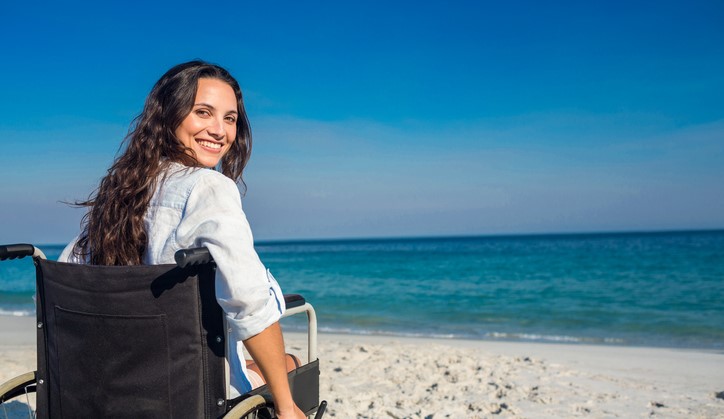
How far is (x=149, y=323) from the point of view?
1.37 metres

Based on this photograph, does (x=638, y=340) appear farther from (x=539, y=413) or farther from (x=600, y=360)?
(x=539, y=413)

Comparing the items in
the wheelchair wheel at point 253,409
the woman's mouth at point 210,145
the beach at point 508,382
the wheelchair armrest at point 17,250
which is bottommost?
the beach at point 508,382

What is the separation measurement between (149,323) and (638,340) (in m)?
7.56

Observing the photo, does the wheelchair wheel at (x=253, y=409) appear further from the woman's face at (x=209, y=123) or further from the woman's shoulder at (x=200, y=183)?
the woman's face at (x=209, y=123)

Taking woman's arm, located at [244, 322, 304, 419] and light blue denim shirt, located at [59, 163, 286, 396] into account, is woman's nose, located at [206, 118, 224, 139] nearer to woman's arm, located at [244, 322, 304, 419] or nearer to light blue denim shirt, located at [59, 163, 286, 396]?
light blue denim shirt, located at [59, 163, 286, 396]

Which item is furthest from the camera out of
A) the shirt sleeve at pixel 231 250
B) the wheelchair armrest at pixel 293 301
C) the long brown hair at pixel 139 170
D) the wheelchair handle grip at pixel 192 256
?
the wheelchair armrest at pixel 293 301

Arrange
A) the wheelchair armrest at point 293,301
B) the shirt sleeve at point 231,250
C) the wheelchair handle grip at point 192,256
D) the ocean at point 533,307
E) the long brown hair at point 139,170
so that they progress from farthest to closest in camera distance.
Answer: the ocean at point 533,307, the wheelchair armrest at point 293,301, the long brown hair at point 139,170, the shirt sleeve at point 231,250, the wheelchair handle grip at point 192,256

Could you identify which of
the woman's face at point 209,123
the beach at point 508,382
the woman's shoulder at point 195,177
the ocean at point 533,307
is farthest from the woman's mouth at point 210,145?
the ocean at point 533,307

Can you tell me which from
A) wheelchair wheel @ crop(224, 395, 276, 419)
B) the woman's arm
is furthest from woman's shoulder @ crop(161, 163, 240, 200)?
wheelchair wheel @ crop(224, 395, 276, 419)

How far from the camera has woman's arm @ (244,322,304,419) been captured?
53.3 inches

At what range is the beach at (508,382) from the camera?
3500 millimetres

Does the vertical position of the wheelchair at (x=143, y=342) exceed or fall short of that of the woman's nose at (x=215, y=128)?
it falls short

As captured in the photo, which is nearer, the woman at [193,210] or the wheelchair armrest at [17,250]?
the woman at [193,210]

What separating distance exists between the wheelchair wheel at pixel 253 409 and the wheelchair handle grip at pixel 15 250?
0.76 meters
